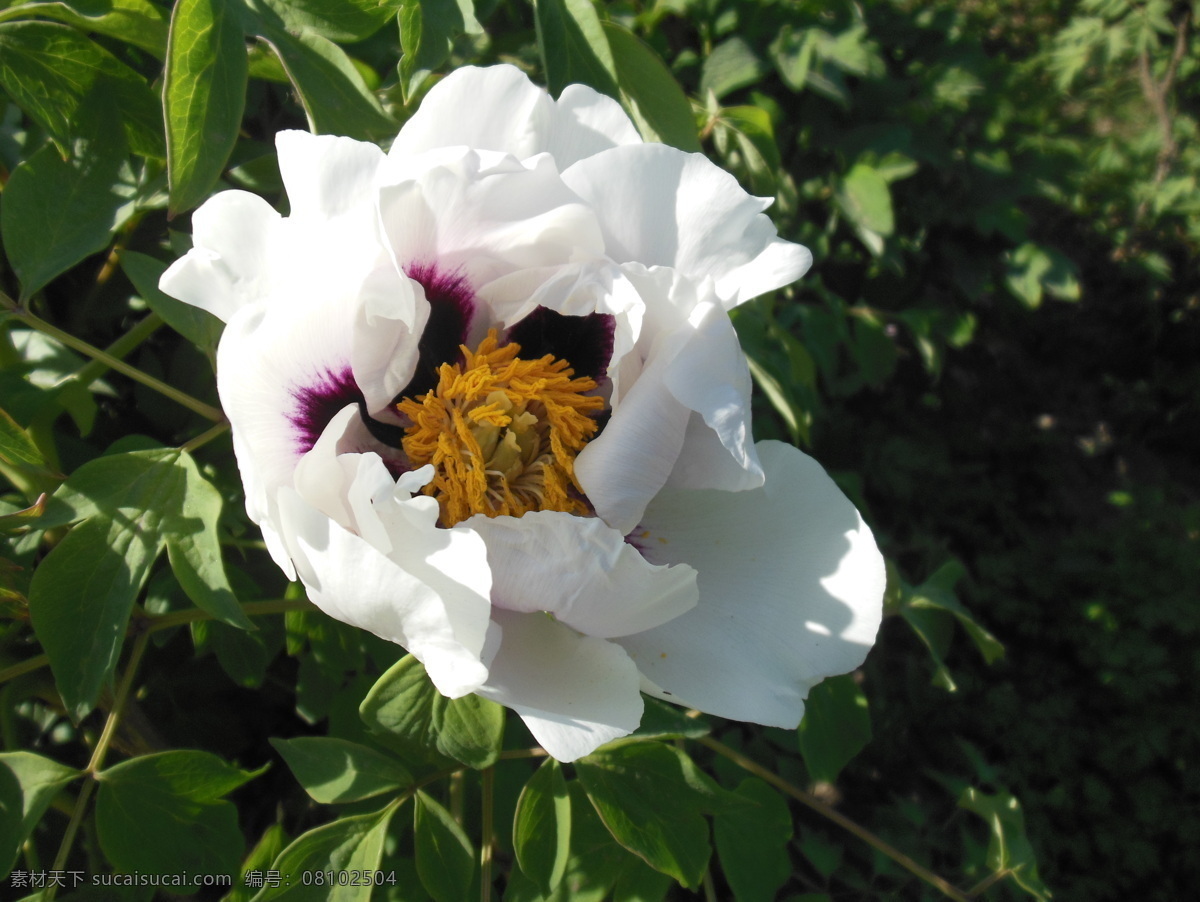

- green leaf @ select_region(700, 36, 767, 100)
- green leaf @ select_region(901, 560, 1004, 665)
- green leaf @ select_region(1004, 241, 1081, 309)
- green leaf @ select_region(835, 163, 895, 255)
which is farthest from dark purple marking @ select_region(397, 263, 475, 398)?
green leaf @ select_region(1004, 241, 1081, 309)

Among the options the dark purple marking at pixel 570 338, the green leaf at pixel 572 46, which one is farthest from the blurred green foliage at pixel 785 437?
the dark purple marking at pixel 570 338

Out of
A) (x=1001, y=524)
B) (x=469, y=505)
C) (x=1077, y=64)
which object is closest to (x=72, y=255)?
(x=469, y=505)

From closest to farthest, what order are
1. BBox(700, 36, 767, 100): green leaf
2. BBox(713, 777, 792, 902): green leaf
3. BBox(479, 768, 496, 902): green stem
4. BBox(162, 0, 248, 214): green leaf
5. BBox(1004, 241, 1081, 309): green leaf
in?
BBox(162, 0, 248, 214): green leaf
BBox(479, 768, 496, 902): green stem
BBox(713, 777, 792, 902): green leaf
BBox(700, 36, 767, 100): green leaf
BBox(1004, 241, 1081, 309): green leaf

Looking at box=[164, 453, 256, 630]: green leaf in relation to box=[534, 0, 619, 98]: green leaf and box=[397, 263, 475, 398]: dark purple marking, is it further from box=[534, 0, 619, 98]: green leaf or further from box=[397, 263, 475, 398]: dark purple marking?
box=[534, 0, 619, 98]: green leaf

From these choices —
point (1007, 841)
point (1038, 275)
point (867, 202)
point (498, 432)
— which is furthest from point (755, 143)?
point (1038, 275)

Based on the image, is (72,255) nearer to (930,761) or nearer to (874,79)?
(874,79)

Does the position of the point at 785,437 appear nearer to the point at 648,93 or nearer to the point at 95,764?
the point at 648,93
